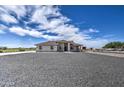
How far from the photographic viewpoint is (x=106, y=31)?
243 inches

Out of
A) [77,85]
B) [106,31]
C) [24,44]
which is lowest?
[77,85]

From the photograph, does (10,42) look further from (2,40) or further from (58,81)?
(58,81)

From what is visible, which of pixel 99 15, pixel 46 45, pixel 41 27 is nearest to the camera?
pixel 99 15

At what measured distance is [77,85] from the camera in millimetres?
2758

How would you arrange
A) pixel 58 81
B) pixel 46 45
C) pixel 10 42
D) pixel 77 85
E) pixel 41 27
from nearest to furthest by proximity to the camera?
pixel 77 85 < pixel 58 81 < pixel 10 42 < pixel 41 27 < pixel 46 45

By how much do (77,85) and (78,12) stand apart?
250 centimetres

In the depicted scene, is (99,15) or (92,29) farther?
(92,29)

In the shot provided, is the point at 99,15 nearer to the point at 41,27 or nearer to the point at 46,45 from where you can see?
the point at 41,27

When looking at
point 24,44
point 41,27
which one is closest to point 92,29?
point 41,27

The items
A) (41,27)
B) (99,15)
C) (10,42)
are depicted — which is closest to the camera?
(99,15)
